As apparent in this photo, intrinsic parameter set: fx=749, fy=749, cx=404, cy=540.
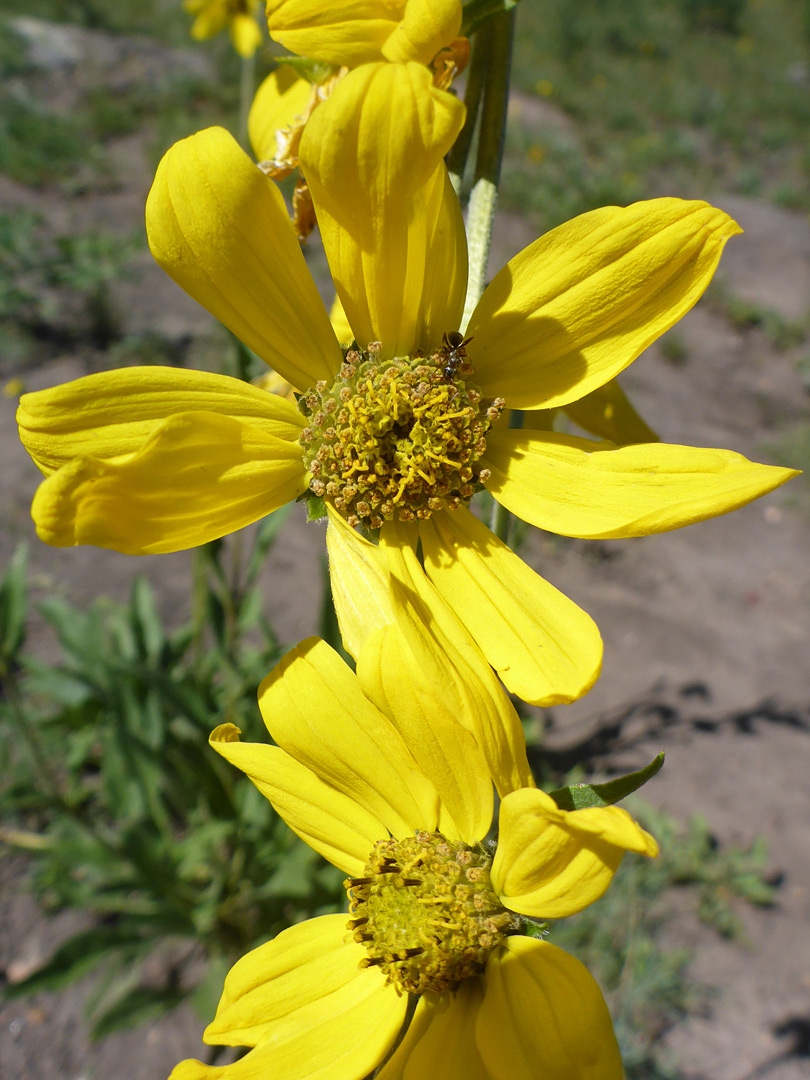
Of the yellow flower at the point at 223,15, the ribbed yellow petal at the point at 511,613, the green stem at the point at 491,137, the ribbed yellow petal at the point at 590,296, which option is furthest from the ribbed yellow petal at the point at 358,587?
the yellow flower at the point at 223,15

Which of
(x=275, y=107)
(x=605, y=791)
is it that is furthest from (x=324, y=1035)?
(x=275, y=107)

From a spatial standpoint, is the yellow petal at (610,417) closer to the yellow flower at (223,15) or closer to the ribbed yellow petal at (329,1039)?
the ribbed yellow petal at (329,1039)

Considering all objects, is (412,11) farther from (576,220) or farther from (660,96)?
(660,96)

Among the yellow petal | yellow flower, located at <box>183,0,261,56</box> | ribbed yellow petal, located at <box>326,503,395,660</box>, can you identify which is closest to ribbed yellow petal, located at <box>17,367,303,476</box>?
ribbed yellow petal, located at <box>326,503,395,660</box>

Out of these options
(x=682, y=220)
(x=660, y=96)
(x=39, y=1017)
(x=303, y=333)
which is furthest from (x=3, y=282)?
(x=660, y=96)

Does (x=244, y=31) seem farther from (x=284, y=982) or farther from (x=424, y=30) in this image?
(x=284, y=982)

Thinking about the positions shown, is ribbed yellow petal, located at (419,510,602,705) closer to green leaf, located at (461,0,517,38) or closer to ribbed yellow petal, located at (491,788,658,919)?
ribbed yellow petal, located at (491,788,658,919)
